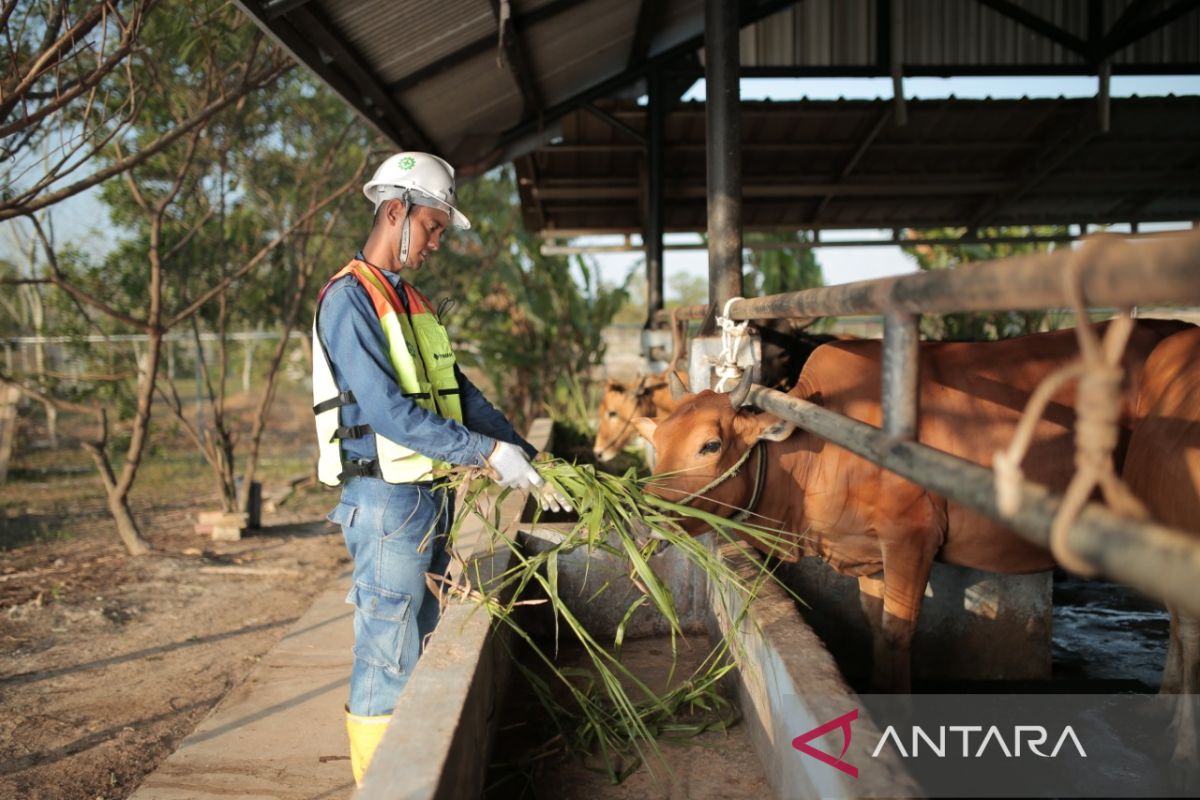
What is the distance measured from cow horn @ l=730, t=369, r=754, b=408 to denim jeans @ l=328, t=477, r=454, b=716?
1093 mm

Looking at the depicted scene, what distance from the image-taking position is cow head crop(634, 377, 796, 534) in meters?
3.21

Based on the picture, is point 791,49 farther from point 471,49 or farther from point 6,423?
point 6,423

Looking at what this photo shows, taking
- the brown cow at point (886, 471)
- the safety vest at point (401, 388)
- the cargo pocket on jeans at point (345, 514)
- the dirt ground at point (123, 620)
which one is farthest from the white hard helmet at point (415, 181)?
the dirt ground at point (123, 620)

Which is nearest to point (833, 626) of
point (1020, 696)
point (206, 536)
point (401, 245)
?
point (1020, 696)

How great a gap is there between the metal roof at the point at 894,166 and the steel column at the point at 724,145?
295 centimetres

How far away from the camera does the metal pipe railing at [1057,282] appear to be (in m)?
1.11

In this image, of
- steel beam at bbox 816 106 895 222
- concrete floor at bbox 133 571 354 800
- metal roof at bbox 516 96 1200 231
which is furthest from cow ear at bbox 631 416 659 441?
steel beam at bbox 816 106 895 222

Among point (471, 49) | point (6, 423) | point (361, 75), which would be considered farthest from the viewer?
point (6, 423)

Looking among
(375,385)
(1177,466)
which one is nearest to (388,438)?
(375,385)

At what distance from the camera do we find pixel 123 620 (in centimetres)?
577

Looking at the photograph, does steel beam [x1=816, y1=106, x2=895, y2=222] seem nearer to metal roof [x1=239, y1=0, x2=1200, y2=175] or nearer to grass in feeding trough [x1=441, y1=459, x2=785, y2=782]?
metal roof [x1=239, y1=0, x2=1200, y2=175]

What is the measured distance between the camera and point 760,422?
3.31 metres

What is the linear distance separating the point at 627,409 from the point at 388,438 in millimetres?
4896

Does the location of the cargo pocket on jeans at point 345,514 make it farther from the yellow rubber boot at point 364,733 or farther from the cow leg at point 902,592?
the cow leg at point 902,592
